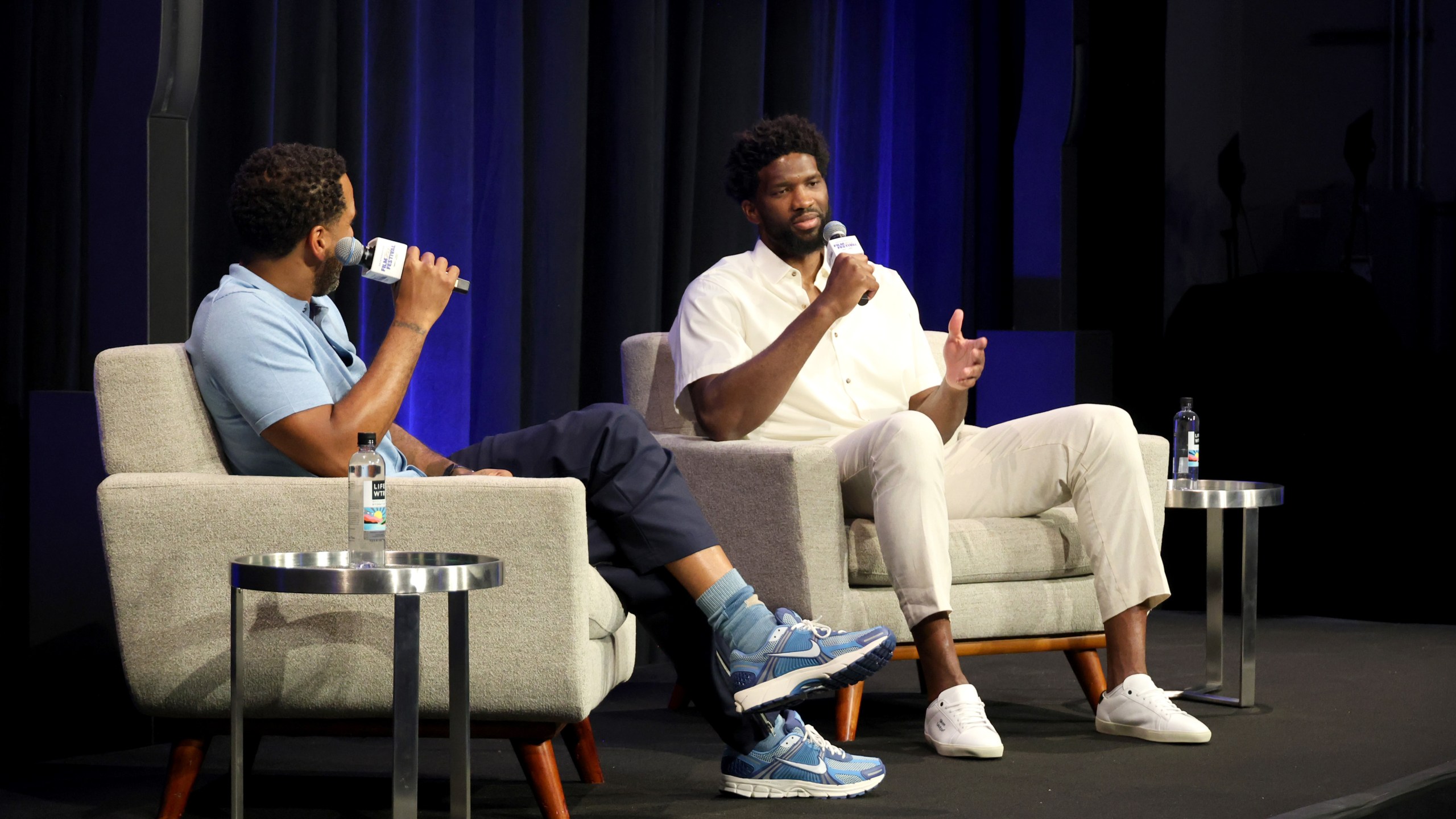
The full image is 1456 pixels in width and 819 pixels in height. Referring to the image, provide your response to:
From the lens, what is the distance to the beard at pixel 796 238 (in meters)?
3.10

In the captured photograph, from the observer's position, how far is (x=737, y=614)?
214 cm

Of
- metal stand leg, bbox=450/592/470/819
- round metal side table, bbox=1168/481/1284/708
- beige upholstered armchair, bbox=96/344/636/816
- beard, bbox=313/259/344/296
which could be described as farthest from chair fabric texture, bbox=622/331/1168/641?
metal stand leg, bbox=450/592/470/819

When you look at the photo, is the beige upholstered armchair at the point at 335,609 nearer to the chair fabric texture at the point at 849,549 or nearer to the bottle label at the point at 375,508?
the bottle label at the point at 375,508

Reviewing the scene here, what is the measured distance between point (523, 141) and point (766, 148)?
2.33ft

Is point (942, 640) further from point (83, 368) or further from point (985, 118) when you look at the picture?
point (985, 118)

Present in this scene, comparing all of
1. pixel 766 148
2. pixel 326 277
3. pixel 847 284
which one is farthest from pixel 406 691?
pixel 766 148

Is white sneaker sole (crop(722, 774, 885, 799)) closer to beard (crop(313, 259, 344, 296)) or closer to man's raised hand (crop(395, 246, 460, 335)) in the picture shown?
man's raised hand (crop(395, 246, 460, 335))

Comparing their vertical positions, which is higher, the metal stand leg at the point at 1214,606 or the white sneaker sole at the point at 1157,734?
the metal stand leg at the point at 1214,606

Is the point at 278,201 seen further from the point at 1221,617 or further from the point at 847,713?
the point at 1221,617

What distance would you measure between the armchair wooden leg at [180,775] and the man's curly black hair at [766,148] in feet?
5.44

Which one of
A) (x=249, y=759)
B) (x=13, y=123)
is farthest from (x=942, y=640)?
(x=13, y=123)

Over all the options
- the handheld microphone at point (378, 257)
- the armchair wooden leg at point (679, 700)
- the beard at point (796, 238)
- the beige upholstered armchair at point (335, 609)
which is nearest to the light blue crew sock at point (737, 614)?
the beige upholstered armchair at point (335, 609)

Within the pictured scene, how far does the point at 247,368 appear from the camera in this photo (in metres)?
2.06

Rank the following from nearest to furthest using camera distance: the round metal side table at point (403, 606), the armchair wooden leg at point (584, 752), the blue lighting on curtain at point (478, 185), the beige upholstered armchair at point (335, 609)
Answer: the round metal side table at point (403, 606) → the beige upholstered armchair at point (335, 609) → the armchair wooden leg at point (584, 752) → the blue lighting on curtain at point (478, 185)
